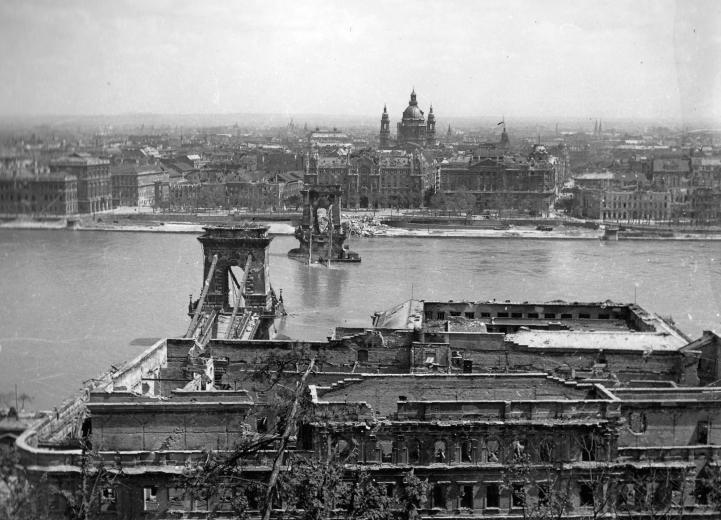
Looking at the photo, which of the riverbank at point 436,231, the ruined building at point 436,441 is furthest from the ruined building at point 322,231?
the ruined building at point 436,441

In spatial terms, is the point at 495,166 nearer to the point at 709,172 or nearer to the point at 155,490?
the point at 709,172

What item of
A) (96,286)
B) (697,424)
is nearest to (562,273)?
(96,286)

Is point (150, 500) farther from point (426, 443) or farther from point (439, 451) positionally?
point (439, 451)

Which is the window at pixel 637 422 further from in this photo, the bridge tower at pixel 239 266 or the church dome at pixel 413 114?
the church dome at pixel 413 114

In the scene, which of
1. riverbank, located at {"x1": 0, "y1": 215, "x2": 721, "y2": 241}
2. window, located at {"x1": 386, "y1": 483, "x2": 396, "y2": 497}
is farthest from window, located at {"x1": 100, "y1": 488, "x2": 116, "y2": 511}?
riverbank, located at {"x1": 0, "y1": 215, "x2": 721, "y2": 241}

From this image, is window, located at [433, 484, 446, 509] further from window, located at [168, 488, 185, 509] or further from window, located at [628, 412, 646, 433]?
window, located at [168, 488, 185, 509]

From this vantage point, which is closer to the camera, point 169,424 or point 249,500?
point 249,500

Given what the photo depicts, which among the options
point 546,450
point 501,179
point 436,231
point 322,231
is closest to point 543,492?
point 546,450
